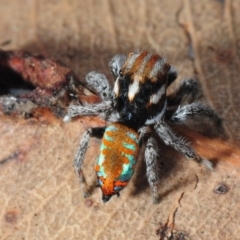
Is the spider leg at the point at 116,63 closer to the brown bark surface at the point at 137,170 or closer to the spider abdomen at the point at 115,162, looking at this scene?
the brown bark surface at the point at 137,170

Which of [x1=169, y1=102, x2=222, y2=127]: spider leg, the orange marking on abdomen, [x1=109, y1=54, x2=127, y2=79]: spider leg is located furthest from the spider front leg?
[x1=109, y1=54, x2=127, y2=79]: spider leg

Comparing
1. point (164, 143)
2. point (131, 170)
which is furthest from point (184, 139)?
point (131, 170)

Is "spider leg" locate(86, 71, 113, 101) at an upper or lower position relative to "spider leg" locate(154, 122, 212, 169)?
upper

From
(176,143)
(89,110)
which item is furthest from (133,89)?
(176,143)

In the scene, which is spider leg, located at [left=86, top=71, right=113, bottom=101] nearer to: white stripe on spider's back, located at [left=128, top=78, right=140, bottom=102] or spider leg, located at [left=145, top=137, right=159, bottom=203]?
white stripe on spider's back, located at [left=128, top=78, right=140, bottom=102]

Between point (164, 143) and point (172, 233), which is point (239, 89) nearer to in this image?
point (164, 143)
